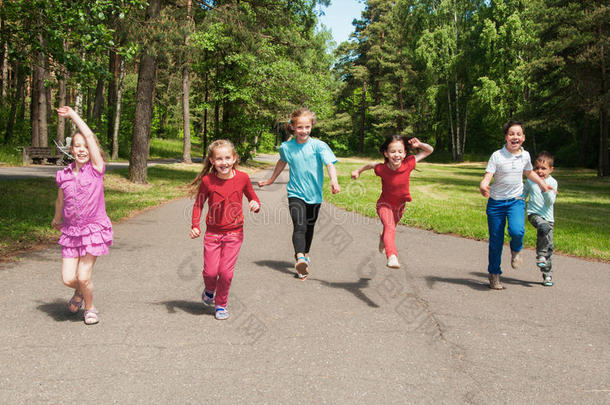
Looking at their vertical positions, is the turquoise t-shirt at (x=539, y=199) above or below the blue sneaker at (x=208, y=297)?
above

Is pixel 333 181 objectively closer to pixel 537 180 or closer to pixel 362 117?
pixel 537 180

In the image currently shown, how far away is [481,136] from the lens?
5916 cm

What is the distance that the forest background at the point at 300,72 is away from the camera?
1055cm

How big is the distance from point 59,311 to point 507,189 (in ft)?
16.2

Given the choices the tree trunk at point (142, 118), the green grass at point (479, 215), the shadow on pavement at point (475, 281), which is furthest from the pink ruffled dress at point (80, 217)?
the tree trunk at point (142, 118)

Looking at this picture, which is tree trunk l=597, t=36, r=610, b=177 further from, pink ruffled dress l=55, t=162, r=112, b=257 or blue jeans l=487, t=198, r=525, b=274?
pink ruffled dress l=55, t=162, r=112, b=257

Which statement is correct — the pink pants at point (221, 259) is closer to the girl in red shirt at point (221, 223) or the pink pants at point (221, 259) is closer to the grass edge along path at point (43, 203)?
the girl in red shirt at point (221, 223)

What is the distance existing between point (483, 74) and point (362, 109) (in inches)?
842

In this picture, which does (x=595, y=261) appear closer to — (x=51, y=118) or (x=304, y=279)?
(x=304, y=279)

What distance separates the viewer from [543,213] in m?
6.38

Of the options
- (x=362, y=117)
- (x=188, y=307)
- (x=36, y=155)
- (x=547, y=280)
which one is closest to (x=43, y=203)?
(x=188, y=307)

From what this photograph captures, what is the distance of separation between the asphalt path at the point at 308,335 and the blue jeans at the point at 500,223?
1.20ft

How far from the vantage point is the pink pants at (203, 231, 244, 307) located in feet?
14.7

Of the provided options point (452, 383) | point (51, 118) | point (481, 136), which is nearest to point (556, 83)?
point (481, 136)
